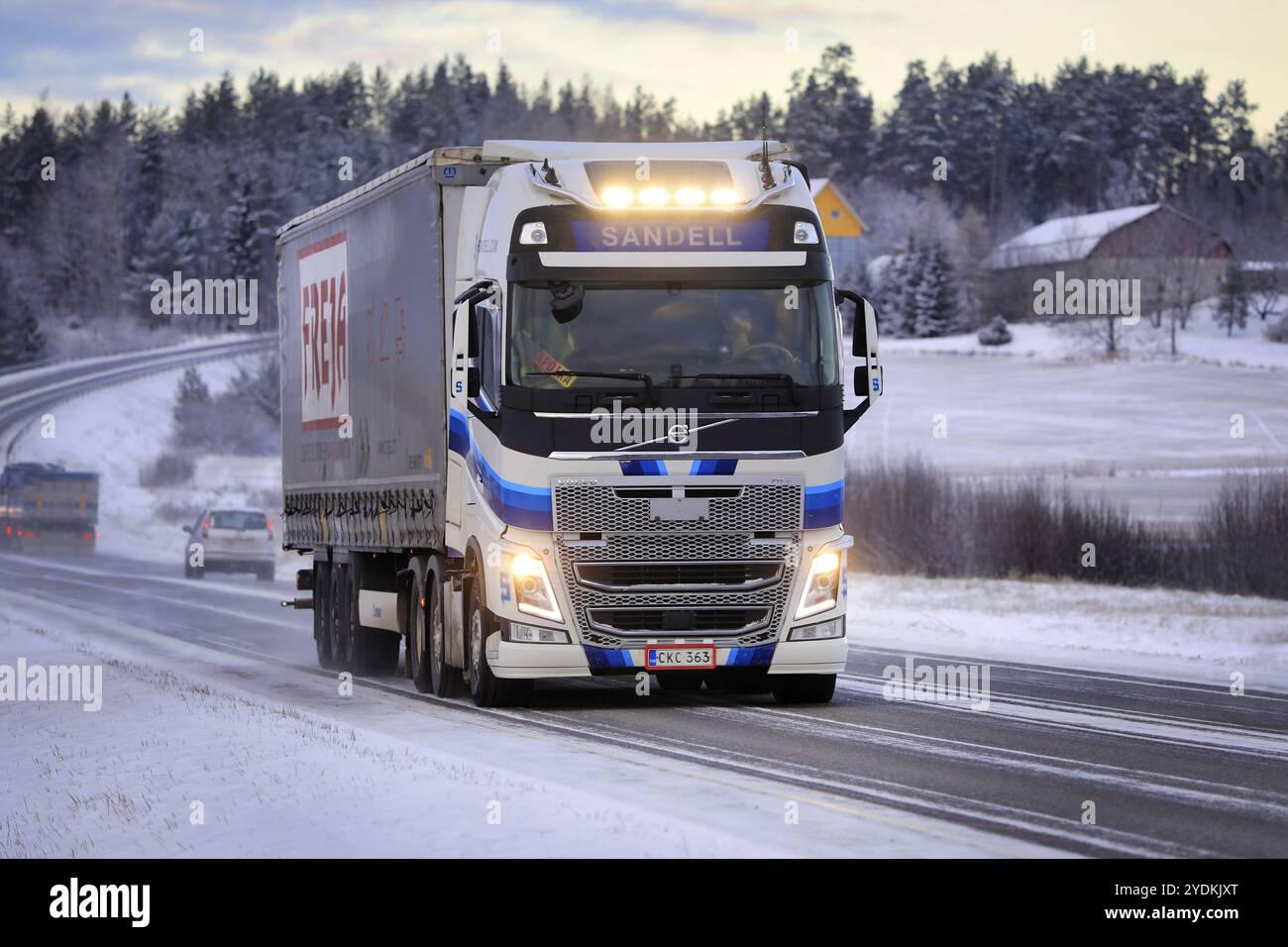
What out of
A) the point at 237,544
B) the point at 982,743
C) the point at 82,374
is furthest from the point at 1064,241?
the point at 982,743

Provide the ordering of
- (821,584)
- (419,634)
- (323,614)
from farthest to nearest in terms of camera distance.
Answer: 1. (323,614)
2. (419,634)
3. (821,584)

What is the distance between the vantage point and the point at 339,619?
21.5 metres

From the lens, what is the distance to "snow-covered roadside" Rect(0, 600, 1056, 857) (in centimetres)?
911

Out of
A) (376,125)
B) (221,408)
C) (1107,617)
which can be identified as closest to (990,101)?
(376,125)

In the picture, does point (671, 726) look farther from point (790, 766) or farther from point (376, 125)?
point (376, 125)

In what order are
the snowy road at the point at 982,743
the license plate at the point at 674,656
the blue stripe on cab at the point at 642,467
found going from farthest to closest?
the license plate at the point at 674,656
the blue stripe on cab at the point at 642,467
the snowy road at the point at 982,743

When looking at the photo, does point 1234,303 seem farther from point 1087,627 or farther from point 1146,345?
point 1087,627

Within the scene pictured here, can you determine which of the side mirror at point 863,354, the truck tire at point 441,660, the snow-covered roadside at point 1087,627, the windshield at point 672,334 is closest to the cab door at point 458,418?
the windshield at point 672,334

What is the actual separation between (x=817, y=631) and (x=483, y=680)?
8.70 feet

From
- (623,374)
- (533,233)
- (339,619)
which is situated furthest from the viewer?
(339,619)

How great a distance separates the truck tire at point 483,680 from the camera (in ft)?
51.0

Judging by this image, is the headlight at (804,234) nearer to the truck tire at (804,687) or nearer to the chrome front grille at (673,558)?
the chrome front grille at (673,558)

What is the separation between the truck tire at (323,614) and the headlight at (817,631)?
8.08 meters
